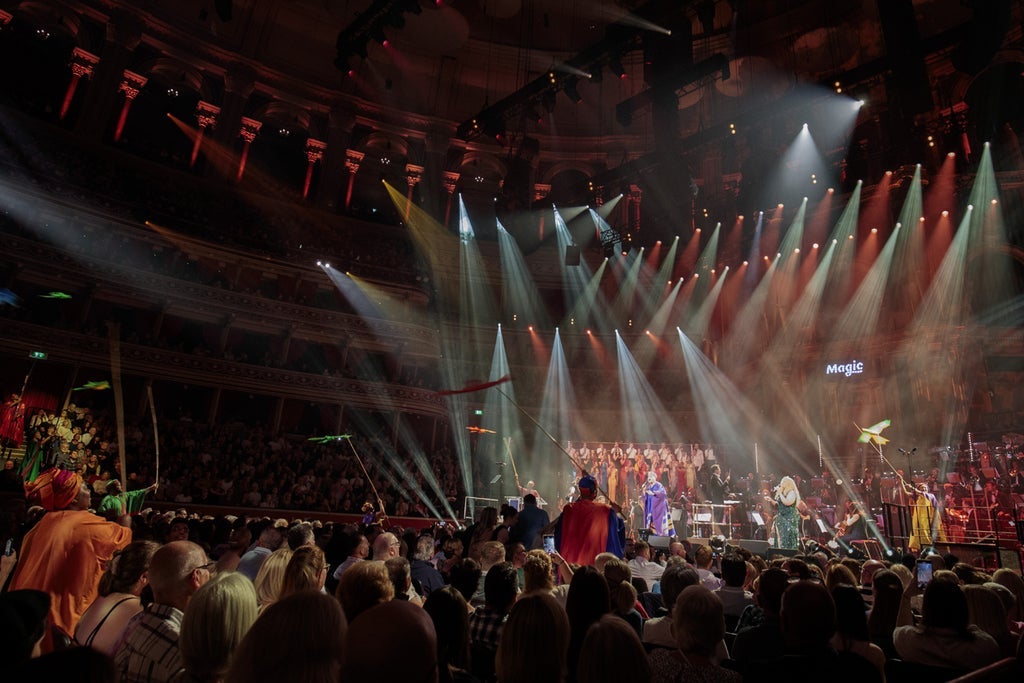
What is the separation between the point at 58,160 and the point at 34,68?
4.63m

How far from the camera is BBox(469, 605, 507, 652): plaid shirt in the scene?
3498 mm

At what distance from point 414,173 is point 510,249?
636 cm

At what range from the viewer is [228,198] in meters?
25.0

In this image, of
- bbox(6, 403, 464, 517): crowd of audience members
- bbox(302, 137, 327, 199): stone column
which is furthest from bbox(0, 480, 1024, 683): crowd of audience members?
bbox(302, 137, 327, 199): stone column

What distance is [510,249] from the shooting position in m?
28.2

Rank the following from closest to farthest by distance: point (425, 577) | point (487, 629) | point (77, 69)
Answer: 1. point (487, 629)
2. point (425, 577)
3. point (77, 69)

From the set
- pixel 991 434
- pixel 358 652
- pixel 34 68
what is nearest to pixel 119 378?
pixel 34 68

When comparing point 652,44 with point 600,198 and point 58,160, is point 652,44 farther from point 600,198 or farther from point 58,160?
point 58,160

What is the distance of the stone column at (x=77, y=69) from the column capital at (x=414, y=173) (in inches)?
516

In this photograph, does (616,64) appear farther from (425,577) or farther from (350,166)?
(350,166)

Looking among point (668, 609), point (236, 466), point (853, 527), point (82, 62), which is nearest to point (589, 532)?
point (668, 609)

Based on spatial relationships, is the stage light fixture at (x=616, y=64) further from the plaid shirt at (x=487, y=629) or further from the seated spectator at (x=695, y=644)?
the seated spectator at (x=695, y=644)

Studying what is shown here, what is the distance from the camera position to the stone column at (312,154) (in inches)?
1083

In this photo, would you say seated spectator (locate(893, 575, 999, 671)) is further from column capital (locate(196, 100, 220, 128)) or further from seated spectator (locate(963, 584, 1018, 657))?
column capital (locate(196, 100, 220, 128))
